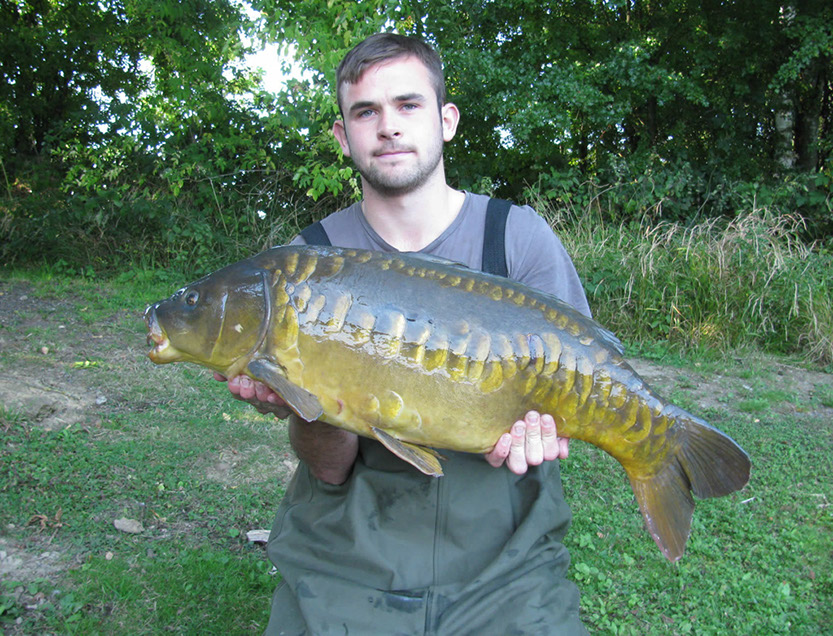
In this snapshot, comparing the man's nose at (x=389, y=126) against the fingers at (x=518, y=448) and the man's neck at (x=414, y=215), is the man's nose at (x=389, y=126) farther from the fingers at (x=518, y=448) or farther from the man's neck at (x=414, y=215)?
the fingers at (x=518, y=448)

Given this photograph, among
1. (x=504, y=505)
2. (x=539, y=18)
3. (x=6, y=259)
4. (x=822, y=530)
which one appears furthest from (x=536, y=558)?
(x=539, y=18)

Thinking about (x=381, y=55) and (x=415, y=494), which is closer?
(x=415, y=494)

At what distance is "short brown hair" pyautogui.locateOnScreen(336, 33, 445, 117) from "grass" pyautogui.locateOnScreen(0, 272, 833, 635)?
202 cm

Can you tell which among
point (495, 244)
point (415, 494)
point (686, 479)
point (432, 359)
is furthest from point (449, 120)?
point (686, 479)

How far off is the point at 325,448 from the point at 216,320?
468 mm

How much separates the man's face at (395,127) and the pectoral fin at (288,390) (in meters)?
0.75

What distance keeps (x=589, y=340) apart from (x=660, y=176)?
25.1 feet

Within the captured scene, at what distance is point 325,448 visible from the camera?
195 centimetres

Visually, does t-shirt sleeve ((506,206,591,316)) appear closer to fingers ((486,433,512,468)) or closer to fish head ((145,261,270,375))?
fingers ((486,433,512,468))

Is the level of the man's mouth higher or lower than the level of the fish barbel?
higher

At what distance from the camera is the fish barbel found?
1.75 meters

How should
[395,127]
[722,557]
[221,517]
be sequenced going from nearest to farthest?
[395,127]
[722,557]
[221,517]

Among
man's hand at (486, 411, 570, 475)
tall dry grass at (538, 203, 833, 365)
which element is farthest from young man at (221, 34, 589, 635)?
tall dry grass at (538, 203, 833, 365)

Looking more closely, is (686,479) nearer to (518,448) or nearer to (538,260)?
(518,448)
